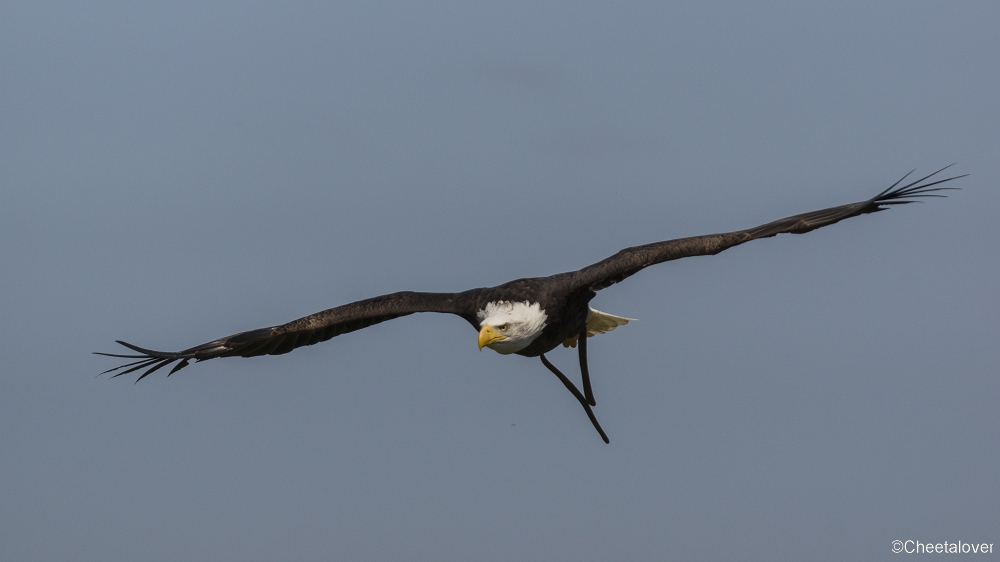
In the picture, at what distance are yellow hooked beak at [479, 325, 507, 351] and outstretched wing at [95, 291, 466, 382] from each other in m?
0.73

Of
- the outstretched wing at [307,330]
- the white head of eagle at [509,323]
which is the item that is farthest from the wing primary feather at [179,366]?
the white head of eagle at [509,323]

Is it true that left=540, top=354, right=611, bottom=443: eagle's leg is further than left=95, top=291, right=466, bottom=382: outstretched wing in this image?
Yes

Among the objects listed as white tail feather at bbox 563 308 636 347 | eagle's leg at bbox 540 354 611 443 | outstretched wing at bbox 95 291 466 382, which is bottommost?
eagle's leg at bbox 540 354 611 443

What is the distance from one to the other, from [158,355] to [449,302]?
3110 millimetres

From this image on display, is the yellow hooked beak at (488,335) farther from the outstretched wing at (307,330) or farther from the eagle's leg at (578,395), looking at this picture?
the eagle's leg at (578,395)

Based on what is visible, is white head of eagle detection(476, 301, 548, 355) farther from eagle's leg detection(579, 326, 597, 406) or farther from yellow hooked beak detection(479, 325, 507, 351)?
eagle's leg detection(579, 326, 597, 406)

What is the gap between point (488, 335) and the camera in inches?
→ 431

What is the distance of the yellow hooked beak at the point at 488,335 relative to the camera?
10.9 m

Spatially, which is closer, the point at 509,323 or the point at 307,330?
the point at 509,323

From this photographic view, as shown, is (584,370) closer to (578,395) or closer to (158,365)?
(578,395)

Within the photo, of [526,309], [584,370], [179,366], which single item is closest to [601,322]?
[584,370]

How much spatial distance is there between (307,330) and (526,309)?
9.03ft

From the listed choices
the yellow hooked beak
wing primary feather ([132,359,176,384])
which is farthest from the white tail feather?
wing primary feather ([132,359,176,384])

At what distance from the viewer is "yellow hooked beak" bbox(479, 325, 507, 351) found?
35.8 ft
